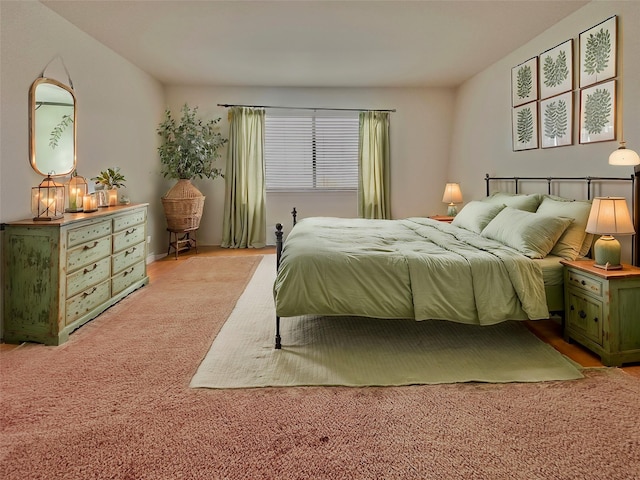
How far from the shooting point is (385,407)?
6.43 ft

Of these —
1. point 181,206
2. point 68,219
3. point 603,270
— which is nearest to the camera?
point 603,270

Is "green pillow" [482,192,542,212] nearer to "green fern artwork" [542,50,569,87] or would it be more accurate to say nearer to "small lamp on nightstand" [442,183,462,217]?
"green fern artwork" [542,50,569,87]

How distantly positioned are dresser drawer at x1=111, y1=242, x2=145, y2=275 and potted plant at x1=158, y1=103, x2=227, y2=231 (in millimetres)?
1408

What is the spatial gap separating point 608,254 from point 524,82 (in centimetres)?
254

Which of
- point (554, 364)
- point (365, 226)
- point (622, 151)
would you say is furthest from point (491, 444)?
point (365, 226)

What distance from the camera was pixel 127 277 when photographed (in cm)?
386

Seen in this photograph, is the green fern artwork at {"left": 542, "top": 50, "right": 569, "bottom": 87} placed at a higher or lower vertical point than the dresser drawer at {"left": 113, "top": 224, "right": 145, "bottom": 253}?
higher

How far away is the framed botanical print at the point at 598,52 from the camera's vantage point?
10.0ft

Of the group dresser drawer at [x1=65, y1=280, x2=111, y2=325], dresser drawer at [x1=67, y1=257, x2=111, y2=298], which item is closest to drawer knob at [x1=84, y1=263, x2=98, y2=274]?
dresser drawer at [x1=67, y1=257, x2=111, y2=298]

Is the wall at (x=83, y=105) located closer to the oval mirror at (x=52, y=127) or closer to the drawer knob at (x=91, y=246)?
the oval mirror at (x=52, y=127)

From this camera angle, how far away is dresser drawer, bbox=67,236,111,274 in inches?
114

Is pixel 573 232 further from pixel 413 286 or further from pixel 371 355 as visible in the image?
pixel 371 355

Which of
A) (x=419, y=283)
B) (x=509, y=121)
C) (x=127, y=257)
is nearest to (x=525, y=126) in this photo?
(x=509, y=121)

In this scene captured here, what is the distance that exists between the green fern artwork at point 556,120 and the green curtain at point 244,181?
12.9ft
